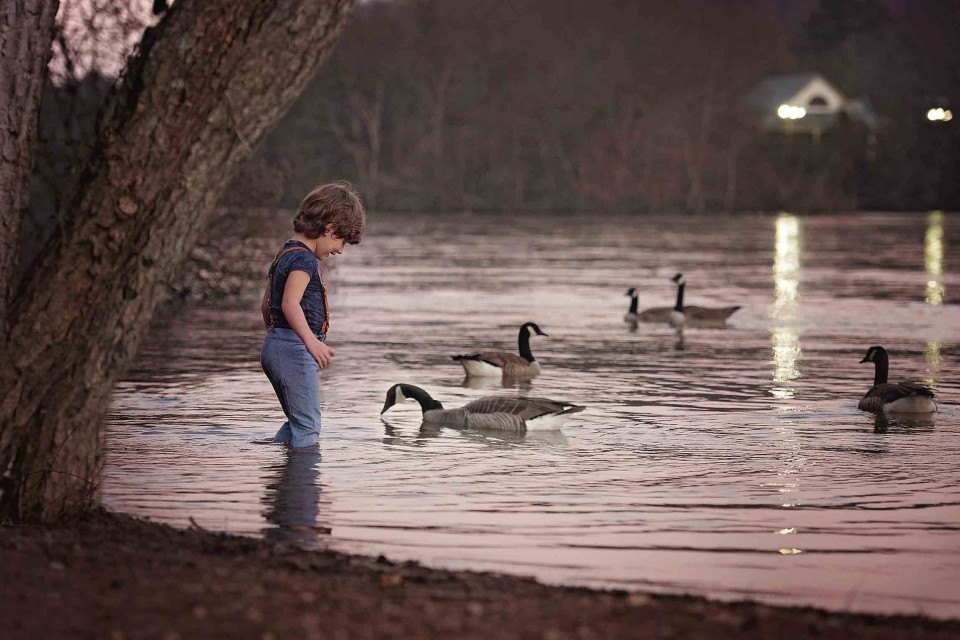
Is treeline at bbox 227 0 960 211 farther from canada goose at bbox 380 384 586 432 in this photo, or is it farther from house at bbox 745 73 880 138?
canada goose at bbox 380 384 586 432

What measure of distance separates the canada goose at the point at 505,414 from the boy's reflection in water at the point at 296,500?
1.63 m

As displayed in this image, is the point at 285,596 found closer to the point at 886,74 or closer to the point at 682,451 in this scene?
the point at 682,451

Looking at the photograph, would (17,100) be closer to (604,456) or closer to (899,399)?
(604,456)

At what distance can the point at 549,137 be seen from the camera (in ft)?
316

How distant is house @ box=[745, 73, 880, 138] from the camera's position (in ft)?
348

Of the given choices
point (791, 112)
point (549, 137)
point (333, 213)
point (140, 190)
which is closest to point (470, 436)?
point (333, 213)

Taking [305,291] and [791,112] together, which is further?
[791,112]

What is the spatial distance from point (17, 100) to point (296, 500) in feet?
9.48

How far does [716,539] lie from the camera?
26.8ft

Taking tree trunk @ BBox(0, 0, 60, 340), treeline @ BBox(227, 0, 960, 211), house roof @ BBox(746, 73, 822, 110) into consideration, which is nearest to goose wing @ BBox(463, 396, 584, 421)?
tree trunk @ BBox(0, 0, 60, 340)

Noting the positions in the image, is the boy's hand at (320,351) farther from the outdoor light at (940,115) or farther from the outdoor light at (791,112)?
the outdoor light at (791,112)

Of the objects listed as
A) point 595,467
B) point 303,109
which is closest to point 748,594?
point 595,467

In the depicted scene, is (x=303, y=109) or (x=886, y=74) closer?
(x=303, y=109)

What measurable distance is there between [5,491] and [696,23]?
117114mm
